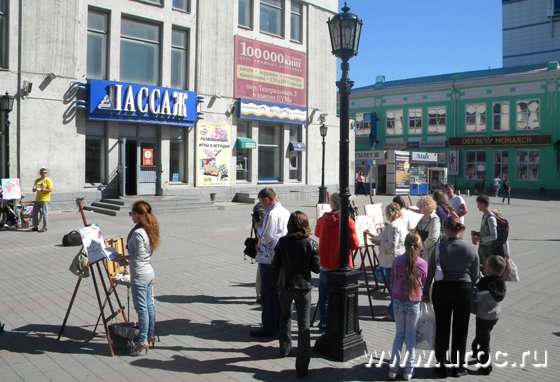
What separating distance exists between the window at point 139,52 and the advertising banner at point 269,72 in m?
4.41

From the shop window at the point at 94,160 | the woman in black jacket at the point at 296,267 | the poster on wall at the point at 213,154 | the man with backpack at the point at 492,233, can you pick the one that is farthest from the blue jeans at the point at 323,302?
the poster on wall at the point at 213,154

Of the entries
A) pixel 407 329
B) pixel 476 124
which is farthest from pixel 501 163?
pixel 407 329

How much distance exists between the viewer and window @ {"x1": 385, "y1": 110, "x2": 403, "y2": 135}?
51.7 meters

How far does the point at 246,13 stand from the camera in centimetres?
2802

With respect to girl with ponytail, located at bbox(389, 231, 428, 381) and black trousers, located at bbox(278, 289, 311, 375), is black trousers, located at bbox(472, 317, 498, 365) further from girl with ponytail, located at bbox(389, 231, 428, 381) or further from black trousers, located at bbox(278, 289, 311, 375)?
black trousers, located at bbox(278, 289, 311, 375)

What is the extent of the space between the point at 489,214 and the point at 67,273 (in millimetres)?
7822

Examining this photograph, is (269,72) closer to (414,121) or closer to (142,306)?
(142,306)

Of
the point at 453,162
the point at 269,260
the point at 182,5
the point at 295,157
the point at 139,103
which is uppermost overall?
the point at 182,5

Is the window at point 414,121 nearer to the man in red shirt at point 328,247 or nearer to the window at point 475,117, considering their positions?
the window at point 475,117

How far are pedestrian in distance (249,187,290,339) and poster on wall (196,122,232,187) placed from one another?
62.0ft

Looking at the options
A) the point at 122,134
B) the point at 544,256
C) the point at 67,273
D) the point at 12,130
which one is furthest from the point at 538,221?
the point at 12,130

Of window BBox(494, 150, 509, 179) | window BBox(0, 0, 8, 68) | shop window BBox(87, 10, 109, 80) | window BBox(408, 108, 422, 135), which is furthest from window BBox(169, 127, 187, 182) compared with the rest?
window BBox(494, 150, 509, 179)

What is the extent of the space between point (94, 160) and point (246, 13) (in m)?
11.5

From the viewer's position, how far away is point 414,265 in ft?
18.7
